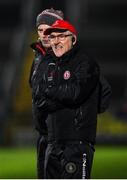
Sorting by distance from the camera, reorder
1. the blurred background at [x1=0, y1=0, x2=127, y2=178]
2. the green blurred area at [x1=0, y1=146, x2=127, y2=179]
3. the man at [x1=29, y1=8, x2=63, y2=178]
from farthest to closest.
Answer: the blurred background at [x1=0, y1=0, x2=127, y2=178] → the green blurred area at [x1=0, y1=146, x2=127, y2=179] → the man at [x1=29, y1=8, x2=63, y2=178]

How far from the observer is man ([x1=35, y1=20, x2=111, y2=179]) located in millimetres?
4770

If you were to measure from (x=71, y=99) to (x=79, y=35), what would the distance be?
2348 centimetres

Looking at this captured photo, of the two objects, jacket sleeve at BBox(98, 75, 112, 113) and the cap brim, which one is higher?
the cap brim

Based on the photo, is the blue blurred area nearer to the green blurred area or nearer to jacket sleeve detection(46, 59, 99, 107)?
the green blurred area

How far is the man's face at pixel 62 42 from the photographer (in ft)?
15.7

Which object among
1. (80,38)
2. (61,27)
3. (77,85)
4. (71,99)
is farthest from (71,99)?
(80,38)

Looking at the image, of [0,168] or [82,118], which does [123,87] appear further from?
[82,118]

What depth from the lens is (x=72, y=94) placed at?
4.75 meters

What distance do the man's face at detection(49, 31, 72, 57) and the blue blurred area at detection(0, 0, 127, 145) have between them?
58.1 feet

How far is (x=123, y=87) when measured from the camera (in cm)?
2727

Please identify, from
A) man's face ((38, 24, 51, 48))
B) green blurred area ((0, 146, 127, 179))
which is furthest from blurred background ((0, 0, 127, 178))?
man's face ((38, 24, 51, 48))

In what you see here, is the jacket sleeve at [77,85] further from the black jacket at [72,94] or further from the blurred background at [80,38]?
the blurred background at [80,38]

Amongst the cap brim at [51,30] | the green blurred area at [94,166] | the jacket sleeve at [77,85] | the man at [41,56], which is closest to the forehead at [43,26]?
the man at [41,56]

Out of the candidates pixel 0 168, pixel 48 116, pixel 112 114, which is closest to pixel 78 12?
pixel 112 114
